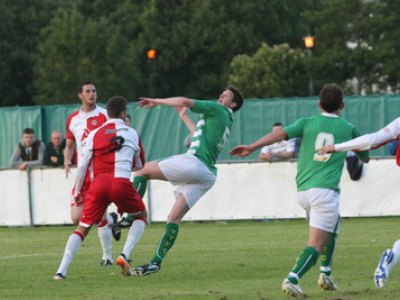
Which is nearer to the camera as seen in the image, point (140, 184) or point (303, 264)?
point (303, 264)

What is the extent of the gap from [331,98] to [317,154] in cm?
54

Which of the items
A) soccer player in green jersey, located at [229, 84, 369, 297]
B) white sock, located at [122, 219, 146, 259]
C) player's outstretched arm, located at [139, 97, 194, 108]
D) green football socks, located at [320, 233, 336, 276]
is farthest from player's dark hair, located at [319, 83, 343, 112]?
white sock, located at [122, 219, 146, 259]

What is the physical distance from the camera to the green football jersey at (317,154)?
12180 millimetres

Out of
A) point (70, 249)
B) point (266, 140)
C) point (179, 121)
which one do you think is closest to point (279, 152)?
point (179, 121)

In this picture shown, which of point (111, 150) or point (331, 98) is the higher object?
point (331, 98)

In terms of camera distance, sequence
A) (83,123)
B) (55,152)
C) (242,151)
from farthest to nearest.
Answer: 1. (55,152)
2. (83,123)
3. (242,151)

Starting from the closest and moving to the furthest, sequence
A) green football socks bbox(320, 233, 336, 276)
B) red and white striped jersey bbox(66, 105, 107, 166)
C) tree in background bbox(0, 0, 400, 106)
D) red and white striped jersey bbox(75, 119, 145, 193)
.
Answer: green football socks bbox(320, 233, 336, 276)
red and white striped jersey bbox(75, 119, 145, 193)
red and white striped jersey bbox(66, 105, 107, 166)
tree in background bbox(0, 0, 400, 106)

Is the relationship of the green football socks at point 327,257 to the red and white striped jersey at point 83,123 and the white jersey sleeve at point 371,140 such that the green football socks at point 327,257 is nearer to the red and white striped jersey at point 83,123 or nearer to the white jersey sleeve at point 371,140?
the white jersey sleeve at point 371,140

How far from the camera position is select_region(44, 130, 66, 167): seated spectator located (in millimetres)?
26812

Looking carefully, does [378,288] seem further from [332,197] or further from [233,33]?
[233,33]

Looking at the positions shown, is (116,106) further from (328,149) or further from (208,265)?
(328,149)

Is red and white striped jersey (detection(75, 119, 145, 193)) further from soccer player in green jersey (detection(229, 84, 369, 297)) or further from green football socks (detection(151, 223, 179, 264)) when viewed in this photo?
soccer player in green jersey (detection(229, 84, 369, 297))

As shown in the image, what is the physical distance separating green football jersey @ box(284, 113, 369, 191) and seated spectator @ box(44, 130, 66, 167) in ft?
49.0

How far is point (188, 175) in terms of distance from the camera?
14586mm
